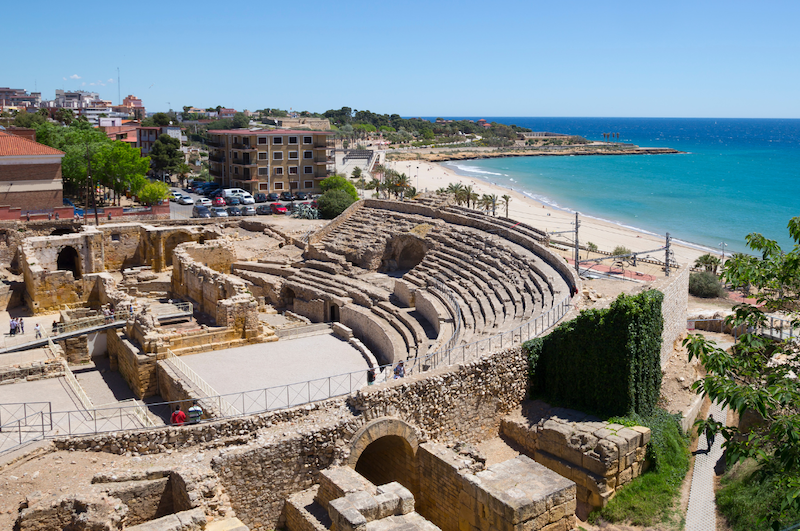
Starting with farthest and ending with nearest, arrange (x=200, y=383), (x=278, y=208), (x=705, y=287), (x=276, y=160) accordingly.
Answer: (x=276, y=160) < (x=278, y=208) < (x=705, y=287) < (x=200, y=383)

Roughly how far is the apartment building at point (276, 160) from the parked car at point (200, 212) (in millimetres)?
9123

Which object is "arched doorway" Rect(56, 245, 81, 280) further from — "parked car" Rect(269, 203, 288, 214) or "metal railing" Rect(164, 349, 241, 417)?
"parked car" Rect(269, 203, 288, 214)

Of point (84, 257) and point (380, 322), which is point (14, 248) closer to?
point (84, 257)

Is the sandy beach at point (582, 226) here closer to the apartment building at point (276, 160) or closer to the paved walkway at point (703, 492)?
the paved walkway at point (703, 492)

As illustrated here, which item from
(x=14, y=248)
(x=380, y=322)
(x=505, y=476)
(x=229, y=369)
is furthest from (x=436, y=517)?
(x=14, y=248)

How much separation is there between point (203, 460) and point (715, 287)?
26.5 m

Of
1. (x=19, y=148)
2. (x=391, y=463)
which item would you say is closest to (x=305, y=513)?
(x=391, y=463)

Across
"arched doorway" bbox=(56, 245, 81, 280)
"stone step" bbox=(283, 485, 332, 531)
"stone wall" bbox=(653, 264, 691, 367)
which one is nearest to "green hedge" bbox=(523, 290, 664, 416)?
"stone wall" bbox=(653, 264, 691, 367)

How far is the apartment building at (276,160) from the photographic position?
5900 cm

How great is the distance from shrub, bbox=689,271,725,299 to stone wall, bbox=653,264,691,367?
23.3 ft

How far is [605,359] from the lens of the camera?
61.1 ft

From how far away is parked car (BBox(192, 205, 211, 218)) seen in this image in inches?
1909

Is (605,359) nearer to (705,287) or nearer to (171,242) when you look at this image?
(705,287)

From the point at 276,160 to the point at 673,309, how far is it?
42.4m
